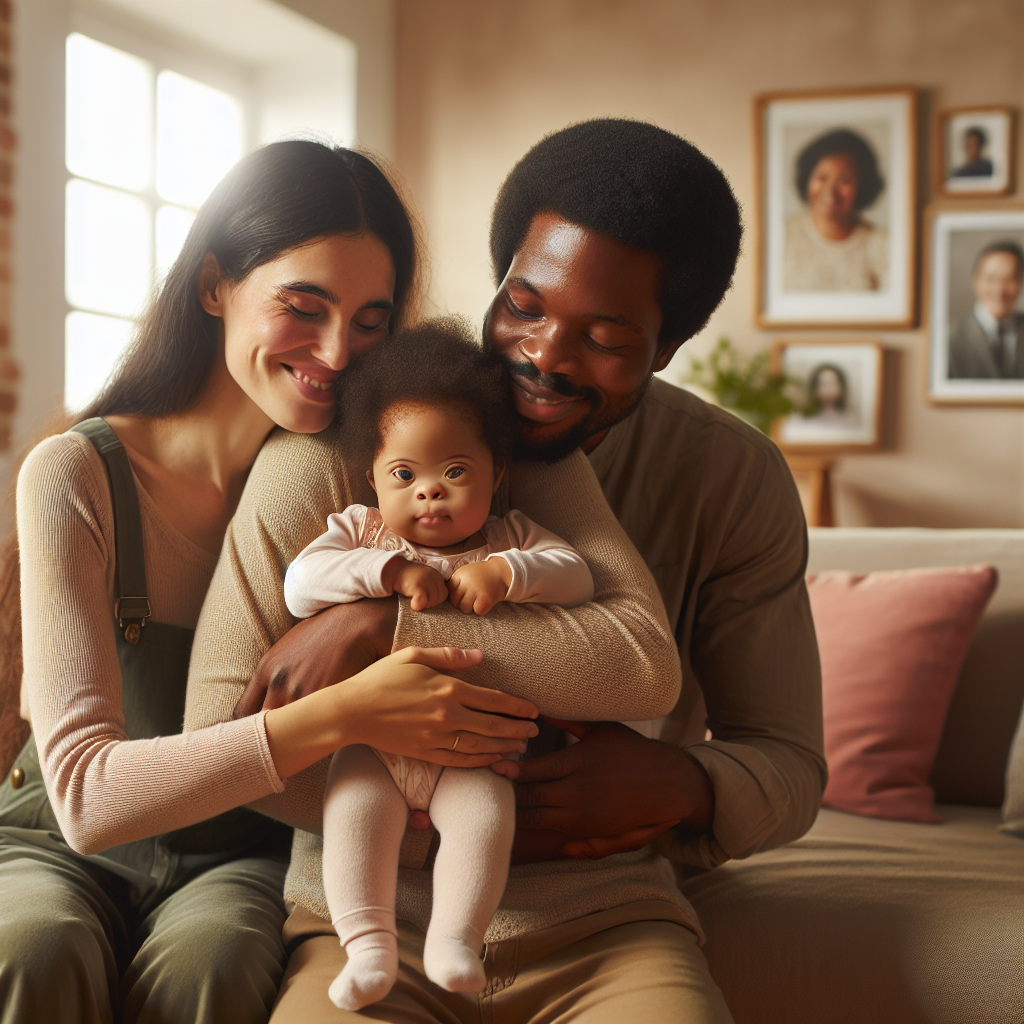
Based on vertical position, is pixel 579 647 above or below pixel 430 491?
below

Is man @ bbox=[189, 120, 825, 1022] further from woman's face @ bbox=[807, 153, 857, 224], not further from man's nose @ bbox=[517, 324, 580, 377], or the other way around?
woman's face @ bbox=[807, 153, 857, 224]

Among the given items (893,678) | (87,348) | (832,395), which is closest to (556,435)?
(893,678)

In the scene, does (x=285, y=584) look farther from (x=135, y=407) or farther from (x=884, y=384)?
(x=884, y=384)

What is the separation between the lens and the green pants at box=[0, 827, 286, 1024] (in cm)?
109

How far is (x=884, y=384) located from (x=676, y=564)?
318cm

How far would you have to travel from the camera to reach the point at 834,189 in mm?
4387

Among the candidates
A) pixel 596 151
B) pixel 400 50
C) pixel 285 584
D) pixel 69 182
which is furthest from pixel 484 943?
pixel 400 50

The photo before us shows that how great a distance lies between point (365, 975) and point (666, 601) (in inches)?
27.8

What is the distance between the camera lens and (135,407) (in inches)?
57.9

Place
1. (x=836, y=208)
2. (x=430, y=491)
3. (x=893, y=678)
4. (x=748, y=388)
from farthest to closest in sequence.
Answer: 1. (x=836, y=208)
2. (x=748, y=388)
3. (x=893, y=678)
4. (x=430, y=491)

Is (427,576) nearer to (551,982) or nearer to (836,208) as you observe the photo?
(551,982)

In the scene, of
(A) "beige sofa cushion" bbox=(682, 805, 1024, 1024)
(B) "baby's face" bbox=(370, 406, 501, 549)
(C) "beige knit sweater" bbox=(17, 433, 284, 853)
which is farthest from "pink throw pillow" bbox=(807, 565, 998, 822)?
(C) "beige knit sweater" bbox=(17, 433, 284, 853)

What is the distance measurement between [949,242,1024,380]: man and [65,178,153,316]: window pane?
3.16 meters

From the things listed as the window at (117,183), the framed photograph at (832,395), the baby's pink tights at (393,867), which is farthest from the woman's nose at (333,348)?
the framed photograph at (832,395)
